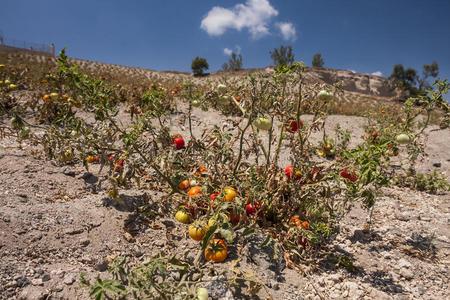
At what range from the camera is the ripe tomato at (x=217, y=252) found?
2514 millimetres

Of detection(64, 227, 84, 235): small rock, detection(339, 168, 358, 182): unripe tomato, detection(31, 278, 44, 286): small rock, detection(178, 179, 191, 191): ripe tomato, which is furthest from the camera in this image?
detection(178, 179, 191, 191): ripe tomato

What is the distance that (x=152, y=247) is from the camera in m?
2.87

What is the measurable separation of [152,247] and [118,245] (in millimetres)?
263

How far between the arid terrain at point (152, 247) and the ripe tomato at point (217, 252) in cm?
6

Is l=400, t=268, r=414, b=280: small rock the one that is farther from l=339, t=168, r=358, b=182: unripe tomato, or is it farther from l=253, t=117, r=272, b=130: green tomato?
l=253, t=117, r=272, b=130: green tomato

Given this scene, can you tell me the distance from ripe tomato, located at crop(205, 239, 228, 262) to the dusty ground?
78 mm

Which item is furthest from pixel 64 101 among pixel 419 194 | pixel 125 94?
pixel 419 194

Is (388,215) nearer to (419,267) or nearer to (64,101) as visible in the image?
(419,267)

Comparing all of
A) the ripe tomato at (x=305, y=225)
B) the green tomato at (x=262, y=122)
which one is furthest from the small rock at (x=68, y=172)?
the ripe tomato at (x=305, y=225)

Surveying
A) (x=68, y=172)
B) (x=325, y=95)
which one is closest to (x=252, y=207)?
(x=325, y=95)

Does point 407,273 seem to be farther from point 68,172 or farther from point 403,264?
point 68,172

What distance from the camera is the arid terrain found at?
7.95 feet

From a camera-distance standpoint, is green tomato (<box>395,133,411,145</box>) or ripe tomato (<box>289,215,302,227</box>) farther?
green tomato (<box>395,133,411,145</box>)

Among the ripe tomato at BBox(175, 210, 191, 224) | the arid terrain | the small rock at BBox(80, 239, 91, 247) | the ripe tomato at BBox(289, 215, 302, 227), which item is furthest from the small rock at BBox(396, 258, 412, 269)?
the small rock at BBox(80, 239, 91, 247)
